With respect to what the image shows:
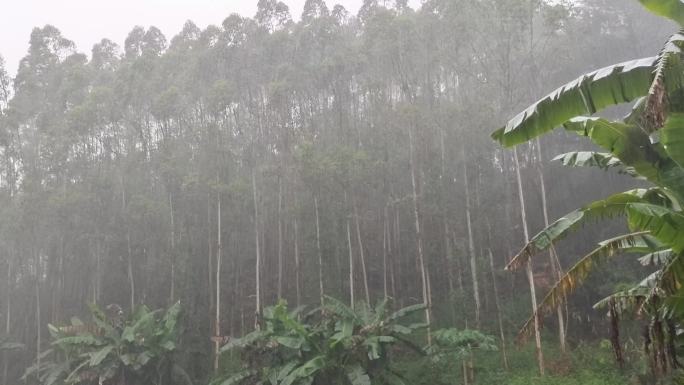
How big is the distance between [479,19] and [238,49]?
8.43 metres

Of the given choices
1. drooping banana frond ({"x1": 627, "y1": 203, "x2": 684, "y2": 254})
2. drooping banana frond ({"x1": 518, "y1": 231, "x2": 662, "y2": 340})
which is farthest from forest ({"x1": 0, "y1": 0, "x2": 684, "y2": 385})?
drooping banana frond ({"x1": 627, "y1": 203, "x2": 684, "y2": 254})

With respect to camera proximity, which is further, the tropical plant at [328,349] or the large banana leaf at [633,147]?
the tropical plant at [328,349]

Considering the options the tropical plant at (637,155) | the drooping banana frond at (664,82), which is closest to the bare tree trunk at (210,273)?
the tropical plant at (637,155)

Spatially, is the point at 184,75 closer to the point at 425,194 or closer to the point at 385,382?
the point at 425,194

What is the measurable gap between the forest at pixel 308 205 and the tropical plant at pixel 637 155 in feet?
23.2

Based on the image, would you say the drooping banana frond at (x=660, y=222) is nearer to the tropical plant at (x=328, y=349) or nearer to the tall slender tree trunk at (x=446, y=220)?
the tropical plant at (x=328, y=349)

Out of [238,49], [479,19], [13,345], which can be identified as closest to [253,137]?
[238,49]

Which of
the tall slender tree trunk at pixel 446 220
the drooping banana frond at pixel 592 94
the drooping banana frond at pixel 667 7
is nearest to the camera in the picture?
the drooping banana frond at pixel 667 7

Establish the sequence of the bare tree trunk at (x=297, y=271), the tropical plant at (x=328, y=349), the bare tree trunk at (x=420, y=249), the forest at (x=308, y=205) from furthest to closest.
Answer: the bare tree trunk at (x=297, y=271) → the bare tree trunk at (x=420, y=249) → the forest at (x=308, y=205) → the tropical plant at (x=328, y=349)

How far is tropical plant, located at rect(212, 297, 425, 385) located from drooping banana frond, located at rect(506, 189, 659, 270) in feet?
21.3

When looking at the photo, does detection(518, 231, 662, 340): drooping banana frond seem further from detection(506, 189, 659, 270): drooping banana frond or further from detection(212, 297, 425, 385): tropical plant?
detection(212, 297, 425, 385): tropical plant

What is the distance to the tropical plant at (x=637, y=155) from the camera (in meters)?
3.64

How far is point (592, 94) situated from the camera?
419 centimetres

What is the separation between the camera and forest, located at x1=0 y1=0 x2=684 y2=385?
44.9 feet
